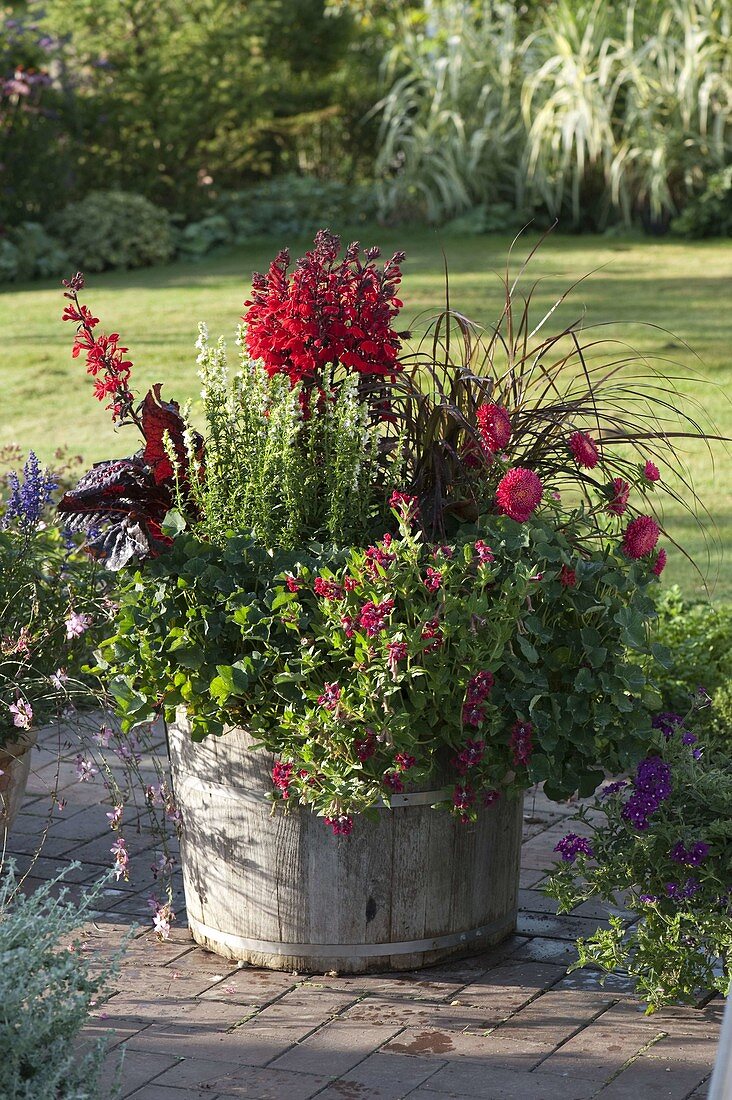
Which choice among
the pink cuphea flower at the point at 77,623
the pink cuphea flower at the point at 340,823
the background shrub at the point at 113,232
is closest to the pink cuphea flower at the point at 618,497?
the pink cuphea flower at the point at 340,823

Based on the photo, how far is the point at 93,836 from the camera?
3.75 meters

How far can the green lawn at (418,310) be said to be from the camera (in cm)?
777

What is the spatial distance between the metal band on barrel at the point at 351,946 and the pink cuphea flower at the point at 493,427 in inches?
42.0

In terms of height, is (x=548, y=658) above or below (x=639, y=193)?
below


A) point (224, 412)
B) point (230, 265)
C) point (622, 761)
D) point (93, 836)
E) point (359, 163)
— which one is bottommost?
point (93, 836)

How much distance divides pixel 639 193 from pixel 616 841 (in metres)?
10.5

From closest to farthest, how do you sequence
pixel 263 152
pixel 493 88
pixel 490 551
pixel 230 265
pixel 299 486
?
pixel 490 551
pixel 299 486
pixel 230 265
pixel 493 88
pixel 263 152

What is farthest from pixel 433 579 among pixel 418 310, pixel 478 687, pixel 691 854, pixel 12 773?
pixel 418 310

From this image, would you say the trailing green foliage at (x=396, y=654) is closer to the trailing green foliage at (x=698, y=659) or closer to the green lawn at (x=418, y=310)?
the trailing green foliage at (x=698, y=659)

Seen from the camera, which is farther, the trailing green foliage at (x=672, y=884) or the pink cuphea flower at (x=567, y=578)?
the pink cuphea flower at (x=567, y=578)

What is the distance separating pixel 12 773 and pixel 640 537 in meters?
1.62

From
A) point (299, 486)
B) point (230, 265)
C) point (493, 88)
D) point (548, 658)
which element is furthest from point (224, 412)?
point (493, 88)

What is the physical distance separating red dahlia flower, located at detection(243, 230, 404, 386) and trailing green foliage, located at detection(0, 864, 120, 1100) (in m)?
1.31

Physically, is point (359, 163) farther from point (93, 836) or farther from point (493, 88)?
point (93, 836)
